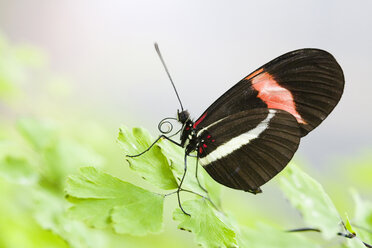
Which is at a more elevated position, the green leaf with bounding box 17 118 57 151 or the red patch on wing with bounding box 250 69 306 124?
the green leaf with bounding box 17 118 57 151

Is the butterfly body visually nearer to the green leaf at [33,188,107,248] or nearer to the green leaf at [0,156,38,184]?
the green leaf at [33,188,107,248]

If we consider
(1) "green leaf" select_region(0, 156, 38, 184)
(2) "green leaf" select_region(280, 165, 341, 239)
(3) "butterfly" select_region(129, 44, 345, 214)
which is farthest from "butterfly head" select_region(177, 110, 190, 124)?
(1) "green leaf" select_region(0, 156, 38, 184)

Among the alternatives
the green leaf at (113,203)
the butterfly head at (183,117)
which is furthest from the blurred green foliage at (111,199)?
the butterfly head at (183,117)

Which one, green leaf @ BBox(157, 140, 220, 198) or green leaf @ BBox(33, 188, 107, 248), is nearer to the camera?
green leaf @ BBox(157, 140, 220, 198)

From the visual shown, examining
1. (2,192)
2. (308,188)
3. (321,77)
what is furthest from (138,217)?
(2,192)

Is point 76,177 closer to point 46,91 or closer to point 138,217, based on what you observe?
point 138,217

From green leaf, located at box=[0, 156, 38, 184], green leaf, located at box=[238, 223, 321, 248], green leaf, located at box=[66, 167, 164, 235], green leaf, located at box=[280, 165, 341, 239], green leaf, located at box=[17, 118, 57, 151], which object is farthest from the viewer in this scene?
green leaf, located at box=[17, 118, 57, 151]

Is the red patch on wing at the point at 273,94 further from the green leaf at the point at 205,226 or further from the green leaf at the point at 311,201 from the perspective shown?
the green leaf at the point at 205,226
